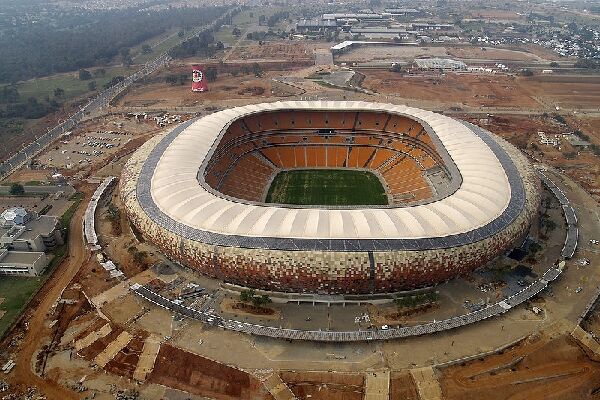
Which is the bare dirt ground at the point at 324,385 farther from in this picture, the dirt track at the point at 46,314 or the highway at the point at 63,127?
the highway at the point at 63,127

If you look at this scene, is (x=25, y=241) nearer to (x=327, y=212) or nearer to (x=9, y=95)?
(x=327, y=212)

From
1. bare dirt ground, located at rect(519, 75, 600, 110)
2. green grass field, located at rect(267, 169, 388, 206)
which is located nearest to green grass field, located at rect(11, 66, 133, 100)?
green grass field, located at rect(267, 169, 388, 206)

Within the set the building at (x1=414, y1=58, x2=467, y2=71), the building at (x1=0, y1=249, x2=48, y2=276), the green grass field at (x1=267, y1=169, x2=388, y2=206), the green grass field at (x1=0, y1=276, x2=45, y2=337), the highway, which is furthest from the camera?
the building at (x1=414, y1=58, x2=467, y2=71)

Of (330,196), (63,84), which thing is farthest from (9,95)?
(330,196)

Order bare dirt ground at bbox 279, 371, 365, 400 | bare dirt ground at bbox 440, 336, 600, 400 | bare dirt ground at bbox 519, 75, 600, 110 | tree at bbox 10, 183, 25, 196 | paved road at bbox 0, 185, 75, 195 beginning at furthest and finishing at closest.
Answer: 1. bare dirt ground at bbox 519, 75, 600, 110
2. paved road at bbox 0, 185, 75, 195
3. tree at bbox 10, 183, 25, 196
4. bare dirt ground at bbox 440, 336, 600, 400
5. bare dirt ground at bbox 279, 371, 365, 400

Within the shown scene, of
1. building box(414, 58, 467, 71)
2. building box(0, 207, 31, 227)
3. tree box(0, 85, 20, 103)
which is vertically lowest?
tree box(0, 85, 20, 103)

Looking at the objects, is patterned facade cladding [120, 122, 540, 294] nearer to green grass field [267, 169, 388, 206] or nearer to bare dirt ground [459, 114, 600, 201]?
green grass field [267, 169, 388, 206]

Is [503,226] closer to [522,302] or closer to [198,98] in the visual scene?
[522,302]

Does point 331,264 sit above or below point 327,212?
below
